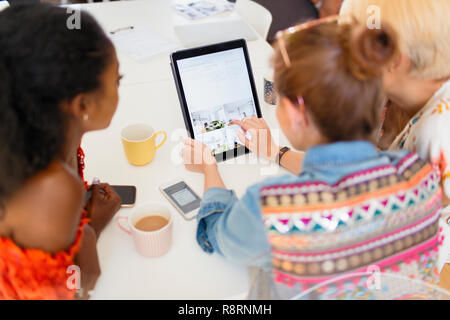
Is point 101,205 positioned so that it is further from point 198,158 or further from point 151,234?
point 198,158

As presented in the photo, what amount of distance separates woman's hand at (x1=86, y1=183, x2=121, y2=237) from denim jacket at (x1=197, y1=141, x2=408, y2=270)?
280mm

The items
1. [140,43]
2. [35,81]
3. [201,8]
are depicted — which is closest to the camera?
[35,81]

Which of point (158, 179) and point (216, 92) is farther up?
point (216, 92)

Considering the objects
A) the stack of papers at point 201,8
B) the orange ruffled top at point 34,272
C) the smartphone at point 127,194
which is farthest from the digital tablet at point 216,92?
the stack of papers at point 201,8

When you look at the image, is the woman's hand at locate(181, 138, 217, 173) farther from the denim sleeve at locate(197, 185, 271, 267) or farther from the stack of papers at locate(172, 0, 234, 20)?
the stack of papers at locate(172, 0, 234, 20)

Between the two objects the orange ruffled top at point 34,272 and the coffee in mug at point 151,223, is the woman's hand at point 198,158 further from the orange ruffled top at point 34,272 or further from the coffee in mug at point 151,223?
the orange ruffled top at point 34,272

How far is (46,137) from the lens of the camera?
691 millimetres

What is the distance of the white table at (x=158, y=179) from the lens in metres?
0.83

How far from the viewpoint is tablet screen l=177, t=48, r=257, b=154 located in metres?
1.12

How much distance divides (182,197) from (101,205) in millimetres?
201

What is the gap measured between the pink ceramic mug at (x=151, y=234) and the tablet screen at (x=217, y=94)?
31cm

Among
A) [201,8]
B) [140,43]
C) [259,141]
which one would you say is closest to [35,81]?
[259,141]

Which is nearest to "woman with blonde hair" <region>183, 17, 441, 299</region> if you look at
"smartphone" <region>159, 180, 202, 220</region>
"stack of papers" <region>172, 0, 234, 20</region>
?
Answer: "smartphone" <region>159, 180, 202, 220</region>
